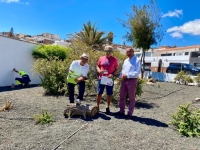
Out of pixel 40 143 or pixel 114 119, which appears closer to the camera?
pixel 40 143

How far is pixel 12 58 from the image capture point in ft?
31.3

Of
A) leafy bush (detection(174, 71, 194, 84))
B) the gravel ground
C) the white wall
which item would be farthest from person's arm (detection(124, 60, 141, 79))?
leafy bush (detection(174, 71, 194, 84))

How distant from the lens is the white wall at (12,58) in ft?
29.5

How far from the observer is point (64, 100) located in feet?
20.6

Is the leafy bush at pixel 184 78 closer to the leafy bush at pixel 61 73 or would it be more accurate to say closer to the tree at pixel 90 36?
the tree at pixel 90 36

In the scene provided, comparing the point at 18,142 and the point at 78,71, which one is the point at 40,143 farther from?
the point at 78,71

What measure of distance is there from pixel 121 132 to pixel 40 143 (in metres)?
1.48

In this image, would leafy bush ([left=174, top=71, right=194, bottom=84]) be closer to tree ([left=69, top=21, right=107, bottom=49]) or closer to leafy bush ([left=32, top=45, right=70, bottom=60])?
tree ([left=69, top=21, right=107, bottom=49])

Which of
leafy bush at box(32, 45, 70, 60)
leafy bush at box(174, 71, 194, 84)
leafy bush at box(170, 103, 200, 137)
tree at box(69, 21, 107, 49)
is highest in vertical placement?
tree at box(69, 21, 107, 49)

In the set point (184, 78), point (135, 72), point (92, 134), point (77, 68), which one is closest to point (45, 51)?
point (77, 68)

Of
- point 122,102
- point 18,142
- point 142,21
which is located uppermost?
point 142,21

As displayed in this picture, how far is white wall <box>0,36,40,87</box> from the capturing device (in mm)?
8984

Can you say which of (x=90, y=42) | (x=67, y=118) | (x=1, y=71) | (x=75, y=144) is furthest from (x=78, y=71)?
(x=90, y=42)

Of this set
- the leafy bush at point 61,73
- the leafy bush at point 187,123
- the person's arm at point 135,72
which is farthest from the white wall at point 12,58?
the leafy bush at point 187,123
